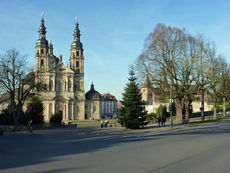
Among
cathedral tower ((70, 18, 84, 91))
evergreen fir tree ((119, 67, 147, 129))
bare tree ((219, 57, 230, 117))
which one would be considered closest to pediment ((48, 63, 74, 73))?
cathedral tower ((70, 18, 84, 91))

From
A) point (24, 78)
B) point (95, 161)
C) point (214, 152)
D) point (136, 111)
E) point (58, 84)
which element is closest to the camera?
point (95, 161)

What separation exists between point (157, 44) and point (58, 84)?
52.1 meters

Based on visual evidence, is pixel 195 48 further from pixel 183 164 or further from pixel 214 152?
pixel 183 164

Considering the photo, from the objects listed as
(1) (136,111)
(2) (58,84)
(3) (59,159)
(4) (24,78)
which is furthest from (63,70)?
(3) (59,159)

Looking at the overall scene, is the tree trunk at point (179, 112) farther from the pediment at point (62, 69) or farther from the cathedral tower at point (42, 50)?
the cathedral tower at point (42, 50)

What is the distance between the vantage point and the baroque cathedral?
80.9 meters

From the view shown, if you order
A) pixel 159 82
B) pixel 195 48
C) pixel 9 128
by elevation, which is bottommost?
pixel 9 128

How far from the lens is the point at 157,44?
37531mm

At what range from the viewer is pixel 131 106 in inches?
1201

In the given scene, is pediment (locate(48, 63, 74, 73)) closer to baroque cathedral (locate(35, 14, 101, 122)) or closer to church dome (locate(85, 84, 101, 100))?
baroque cathedral (locate(35, 14, 101, 122))

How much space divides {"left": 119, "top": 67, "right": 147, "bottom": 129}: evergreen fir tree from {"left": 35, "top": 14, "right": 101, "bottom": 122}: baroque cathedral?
51.8 meters

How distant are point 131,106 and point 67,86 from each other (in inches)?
2191

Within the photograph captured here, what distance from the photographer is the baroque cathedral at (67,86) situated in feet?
265

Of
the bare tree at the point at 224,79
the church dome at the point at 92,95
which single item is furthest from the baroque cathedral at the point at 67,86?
the bare tree at the point at 224,79
